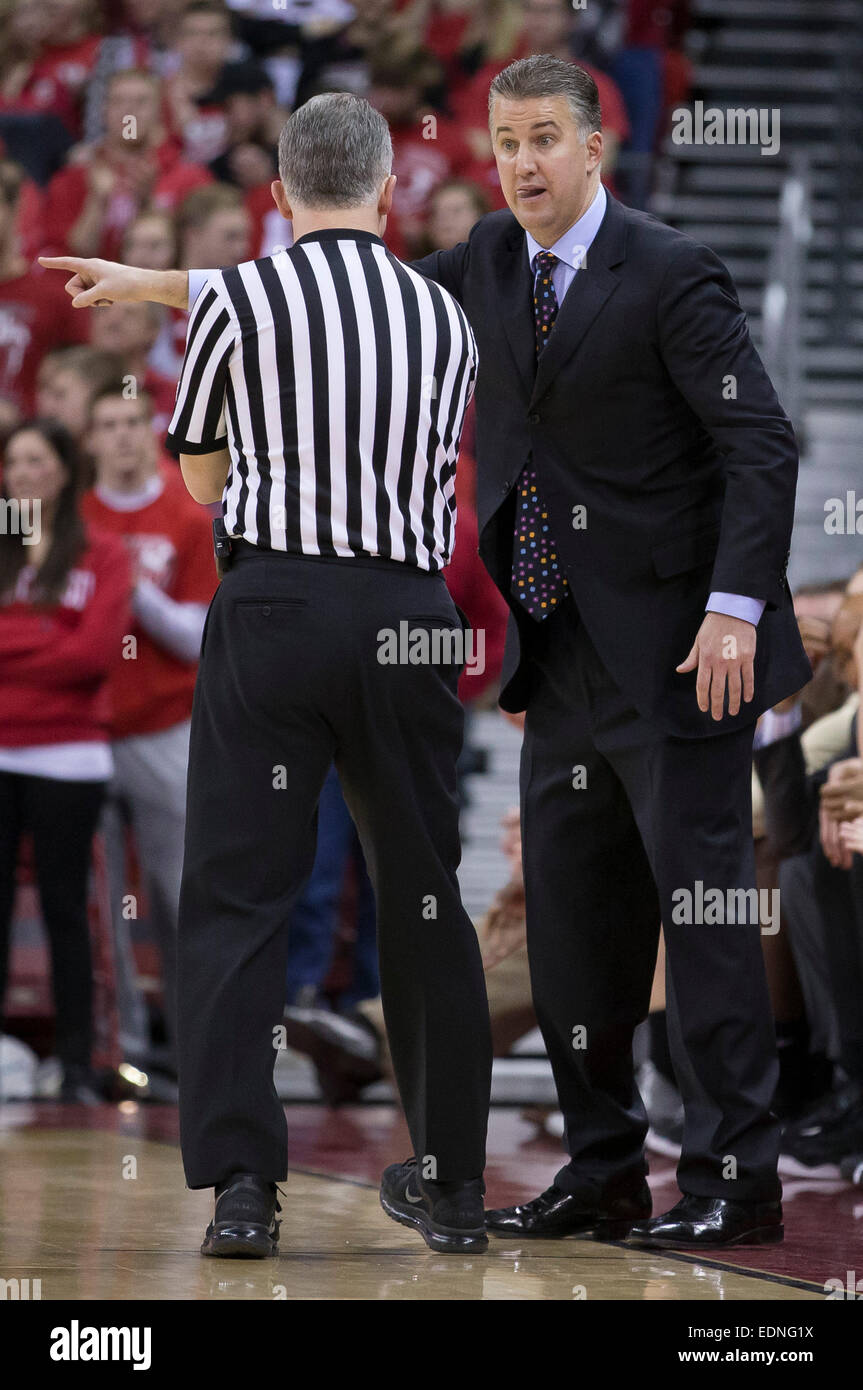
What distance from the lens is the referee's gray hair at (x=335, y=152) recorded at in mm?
2684

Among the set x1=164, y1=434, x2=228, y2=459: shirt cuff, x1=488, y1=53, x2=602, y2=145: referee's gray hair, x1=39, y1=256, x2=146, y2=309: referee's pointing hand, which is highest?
x1=488, y1=53, x2=602, y2=145: referee's gray hair

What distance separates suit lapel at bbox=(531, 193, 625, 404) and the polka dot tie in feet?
0.16

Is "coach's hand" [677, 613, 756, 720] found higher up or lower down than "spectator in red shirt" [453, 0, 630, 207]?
lower down

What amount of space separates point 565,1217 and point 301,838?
0.75 meters

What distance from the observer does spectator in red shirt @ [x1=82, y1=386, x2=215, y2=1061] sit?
5188 mm

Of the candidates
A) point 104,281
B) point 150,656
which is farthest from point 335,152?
point 150,656

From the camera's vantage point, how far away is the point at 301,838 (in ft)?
8.79

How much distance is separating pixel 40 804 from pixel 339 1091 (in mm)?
1064

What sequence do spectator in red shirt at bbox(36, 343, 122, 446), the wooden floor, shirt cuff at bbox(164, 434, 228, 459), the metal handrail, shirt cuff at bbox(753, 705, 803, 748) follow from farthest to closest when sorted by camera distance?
the metal handrail
spectator in red shirt at bbox(36, 343, 122, 446)
shirt cuff at bbox(753, 705, 803, 748)
shirt cuff at bbox(164, 434, 228, 459)
the wooden floor

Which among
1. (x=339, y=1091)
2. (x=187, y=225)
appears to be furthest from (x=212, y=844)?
(x=187, y=225)

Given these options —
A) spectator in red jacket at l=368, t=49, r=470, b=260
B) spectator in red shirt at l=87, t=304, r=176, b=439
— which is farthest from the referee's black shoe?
spectator in red jacket at l=368, t=49, r=470, b=260

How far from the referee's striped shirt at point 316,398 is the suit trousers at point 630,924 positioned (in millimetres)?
448

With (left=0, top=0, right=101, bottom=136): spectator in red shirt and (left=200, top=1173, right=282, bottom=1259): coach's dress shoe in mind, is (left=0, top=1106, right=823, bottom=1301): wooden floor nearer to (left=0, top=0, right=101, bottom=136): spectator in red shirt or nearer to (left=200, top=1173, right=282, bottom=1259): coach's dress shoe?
(left=200, top=1173, right=282, bottom=1259): coach's dress shoe
